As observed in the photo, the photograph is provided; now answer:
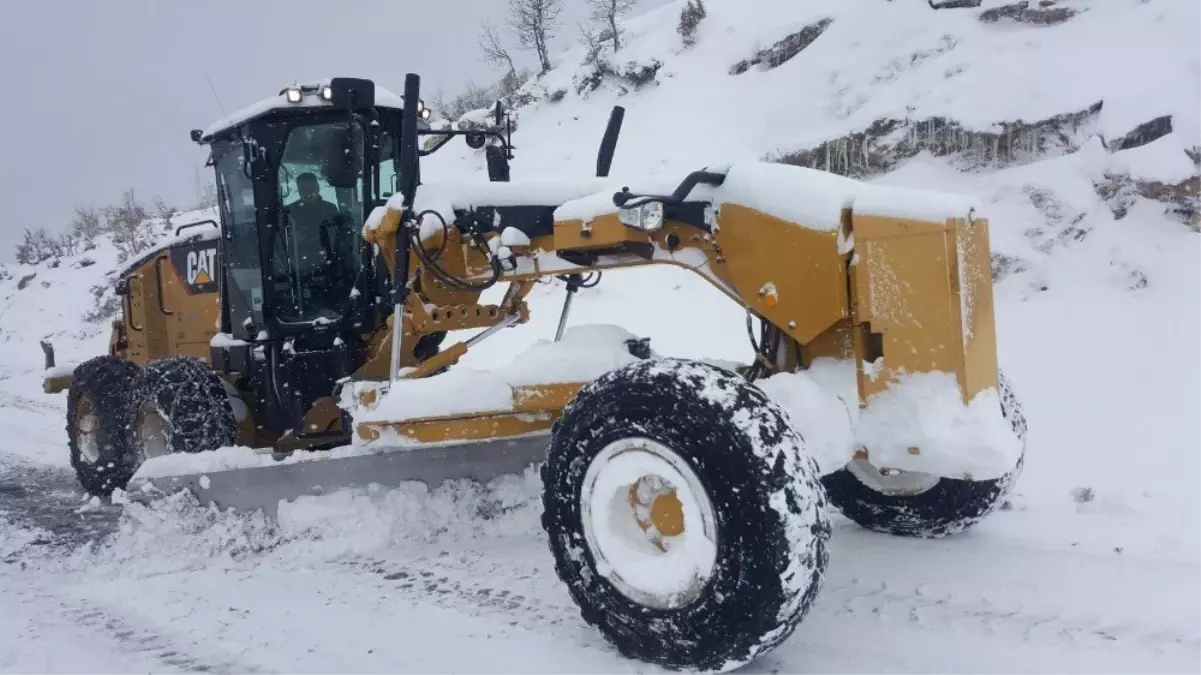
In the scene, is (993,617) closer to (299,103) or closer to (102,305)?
(299,103)

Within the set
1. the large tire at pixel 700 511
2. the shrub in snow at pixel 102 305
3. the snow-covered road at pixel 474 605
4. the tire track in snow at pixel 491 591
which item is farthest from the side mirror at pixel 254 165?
the shrub in snow at pixel 102 305

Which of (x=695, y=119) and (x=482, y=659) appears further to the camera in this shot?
(x=695, y=119)

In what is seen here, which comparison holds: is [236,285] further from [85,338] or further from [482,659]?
[85,338]

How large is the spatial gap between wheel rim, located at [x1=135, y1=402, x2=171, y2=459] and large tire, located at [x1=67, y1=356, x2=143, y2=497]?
6 centimetres

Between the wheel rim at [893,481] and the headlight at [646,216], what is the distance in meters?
1.47

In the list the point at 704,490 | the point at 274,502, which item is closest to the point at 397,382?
the point at 274,502

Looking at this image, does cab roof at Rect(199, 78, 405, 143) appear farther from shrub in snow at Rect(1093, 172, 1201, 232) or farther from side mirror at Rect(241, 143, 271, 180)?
shrub in snow at Rect(1093, 172, 1201, 232)

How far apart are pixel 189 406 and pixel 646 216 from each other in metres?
3.57

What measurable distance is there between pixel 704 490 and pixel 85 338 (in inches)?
876

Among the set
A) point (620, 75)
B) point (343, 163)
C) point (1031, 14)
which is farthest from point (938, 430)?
point (620, 75)

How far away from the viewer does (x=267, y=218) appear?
5.52m

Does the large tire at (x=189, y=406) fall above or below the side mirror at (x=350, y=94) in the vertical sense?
below

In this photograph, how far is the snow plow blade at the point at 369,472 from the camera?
4.66 metres

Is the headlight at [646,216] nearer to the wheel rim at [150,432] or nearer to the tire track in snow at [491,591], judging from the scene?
the tire track in snow at [491,591]
